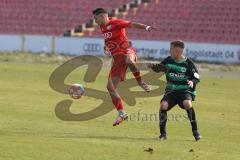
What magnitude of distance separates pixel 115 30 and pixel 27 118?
2.69 meters

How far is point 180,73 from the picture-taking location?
511 inches

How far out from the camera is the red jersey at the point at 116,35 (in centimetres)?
1454

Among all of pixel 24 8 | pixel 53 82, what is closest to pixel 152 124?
pixel 53 82

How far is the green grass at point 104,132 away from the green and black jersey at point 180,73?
0.95 m

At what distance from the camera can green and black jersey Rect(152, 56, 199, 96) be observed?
1293 cm

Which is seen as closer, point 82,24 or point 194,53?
point 194,53

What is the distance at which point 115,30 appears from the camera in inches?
574

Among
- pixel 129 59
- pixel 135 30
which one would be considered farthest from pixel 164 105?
pixel 135 30

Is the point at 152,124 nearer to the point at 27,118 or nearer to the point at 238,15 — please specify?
the point at 27,118

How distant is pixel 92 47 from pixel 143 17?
183 inches

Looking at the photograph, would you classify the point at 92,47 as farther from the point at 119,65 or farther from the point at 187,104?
the point at 187,104

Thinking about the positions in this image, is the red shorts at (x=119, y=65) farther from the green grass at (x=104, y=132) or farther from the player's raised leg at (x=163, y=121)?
the player's raised leg at (x=163, y=121)

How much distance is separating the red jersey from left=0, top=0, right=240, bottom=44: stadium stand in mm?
24887

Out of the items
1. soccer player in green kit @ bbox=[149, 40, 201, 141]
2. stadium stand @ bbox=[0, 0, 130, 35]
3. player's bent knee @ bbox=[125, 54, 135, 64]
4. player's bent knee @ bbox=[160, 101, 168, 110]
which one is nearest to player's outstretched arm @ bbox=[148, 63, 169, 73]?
soccer player in green kit @ bbox=[149, 40, 201, 141]
